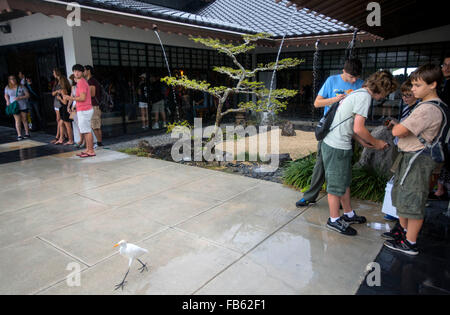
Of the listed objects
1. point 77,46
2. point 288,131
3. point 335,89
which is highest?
point 77,46

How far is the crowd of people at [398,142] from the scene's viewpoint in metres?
2.73

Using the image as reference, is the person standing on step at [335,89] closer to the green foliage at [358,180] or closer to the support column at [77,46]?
the green foliage at [358,180]

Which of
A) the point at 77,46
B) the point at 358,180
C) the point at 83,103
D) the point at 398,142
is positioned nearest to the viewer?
the point at 398,142

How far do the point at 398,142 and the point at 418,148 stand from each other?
210mm

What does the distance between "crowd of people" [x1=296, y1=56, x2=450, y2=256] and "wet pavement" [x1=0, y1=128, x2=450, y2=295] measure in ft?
0.73

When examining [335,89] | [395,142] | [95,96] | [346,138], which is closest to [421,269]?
[346,138]

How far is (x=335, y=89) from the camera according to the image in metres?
3.71

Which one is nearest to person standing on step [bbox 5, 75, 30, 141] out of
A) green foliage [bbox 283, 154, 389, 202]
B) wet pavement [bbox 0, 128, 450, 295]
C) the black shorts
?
the black shorts

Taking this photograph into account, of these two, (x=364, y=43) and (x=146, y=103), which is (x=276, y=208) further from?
(x=364, y=43)

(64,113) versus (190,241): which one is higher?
(64,113)

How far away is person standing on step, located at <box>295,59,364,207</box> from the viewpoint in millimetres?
3496

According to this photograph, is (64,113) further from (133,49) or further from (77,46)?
(133,49)

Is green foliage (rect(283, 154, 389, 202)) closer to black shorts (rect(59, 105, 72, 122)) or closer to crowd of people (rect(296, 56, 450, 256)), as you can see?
crowd of people (rect(296, 56, 450, 256))
